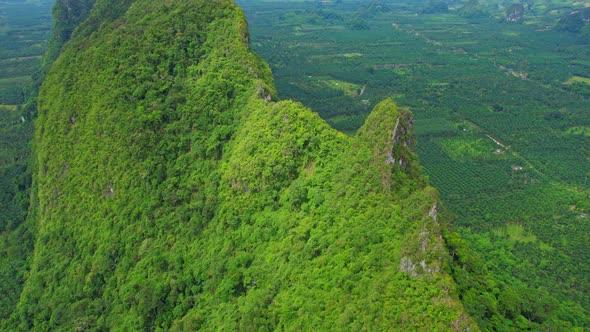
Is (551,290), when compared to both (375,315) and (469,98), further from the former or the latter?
(469,98)

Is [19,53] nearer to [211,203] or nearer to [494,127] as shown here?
[211,203]

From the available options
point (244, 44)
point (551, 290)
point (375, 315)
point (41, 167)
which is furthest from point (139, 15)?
point (551, 290)

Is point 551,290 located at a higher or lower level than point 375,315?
lower

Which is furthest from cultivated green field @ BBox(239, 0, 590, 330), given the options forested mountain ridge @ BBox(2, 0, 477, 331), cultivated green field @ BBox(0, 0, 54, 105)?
cultivated green field @ BBox(0, 0, 54, 105)

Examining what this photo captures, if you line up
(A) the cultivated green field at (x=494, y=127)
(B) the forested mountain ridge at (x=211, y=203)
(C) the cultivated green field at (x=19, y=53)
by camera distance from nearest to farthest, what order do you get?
(B) the forested mountain ridge at (x=211, y=203) → (A) the cultivated green field at (x=494, y=127) → (C) the cultivated green field at (x=19, y=53)

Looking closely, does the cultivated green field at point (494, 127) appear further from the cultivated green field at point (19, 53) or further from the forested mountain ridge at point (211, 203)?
the cultivated green field at point (19, 53)

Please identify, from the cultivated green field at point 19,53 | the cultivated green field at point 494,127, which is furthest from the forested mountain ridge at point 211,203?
the cultivated green field at point 19,53

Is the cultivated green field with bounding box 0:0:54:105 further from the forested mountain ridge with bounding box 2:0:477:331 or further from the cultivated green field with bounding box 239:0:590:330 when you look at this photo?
the cultivated green field with bounding box 239:0:590:330
